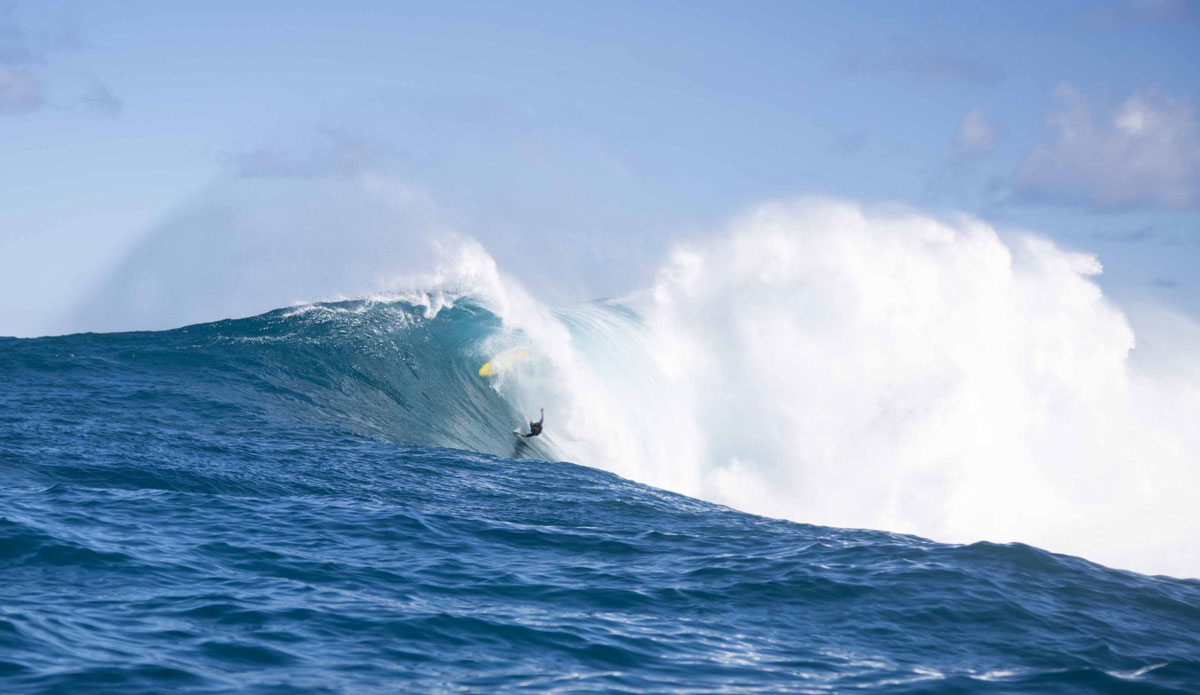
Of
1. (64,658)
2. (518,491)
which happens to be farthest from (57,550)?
(518,491)

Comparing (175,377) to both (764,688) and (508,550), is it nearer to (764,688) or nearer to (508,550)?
(508,550)

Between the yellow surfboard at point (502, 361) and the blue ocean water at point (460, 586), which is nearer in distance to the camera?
the blue ocean water at point (460, 586)

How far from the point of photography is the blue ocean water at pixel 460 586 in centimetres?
630

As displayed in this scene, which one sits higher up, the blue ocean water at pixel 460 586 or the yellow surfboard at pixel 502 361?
the yellow surfboard at pixel 502 361

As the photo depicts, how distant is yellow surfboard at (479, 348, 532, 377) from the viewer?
19.7 meters

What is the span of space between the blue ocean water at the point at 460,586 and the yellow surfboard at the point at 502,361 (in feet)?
16.9

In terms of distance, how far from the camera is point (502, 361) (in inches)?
793

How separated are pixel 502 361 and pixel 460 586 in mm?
12186

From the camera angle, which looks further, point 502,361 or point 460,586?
point 502,361

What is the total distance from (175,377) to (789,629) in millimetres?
13256

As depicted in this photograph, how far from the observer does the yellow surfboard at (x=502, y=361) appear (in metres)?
19.7

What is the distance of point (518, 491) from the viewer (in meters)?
12.5

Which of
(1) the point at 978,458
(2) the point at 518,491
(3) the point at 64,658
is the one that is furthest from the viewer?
(1) the point at 978,458

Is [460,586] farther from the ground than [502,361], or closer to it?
closer to it
